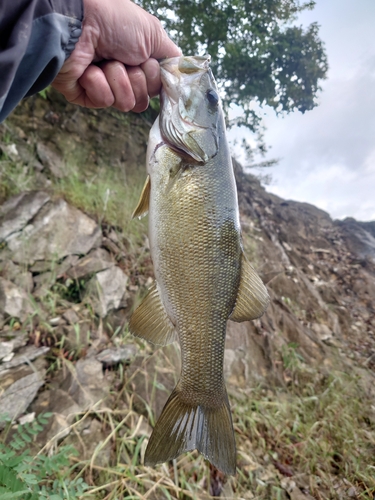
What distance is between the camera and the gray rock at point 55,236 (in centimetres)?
309

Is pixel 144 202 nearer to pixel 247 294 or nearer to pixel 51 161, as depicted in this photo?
pixel 247 294

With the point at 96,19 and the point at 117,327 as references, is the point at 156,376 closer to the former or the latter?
the point at 117,327

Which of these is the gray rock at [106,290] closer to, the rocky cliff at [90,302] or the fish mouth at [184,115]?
the rocky cliff at [90,302]

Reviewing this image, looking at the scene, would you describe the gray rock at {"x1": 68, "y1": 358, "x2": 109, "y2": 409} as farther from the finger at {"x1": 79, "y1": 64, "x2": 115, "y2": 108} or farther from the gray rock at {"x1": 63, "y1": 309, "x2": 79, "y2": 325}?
the finger at {"x1": 79, "y1": 64, "x2": 115, "y2": 108}

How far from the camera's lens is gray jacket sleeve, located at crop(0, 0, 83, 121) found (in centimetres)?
105

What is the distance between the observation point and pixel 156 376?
296cm

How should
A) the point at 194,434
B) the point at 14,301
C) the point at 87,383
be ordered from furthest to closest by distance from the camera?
the point at 14,301 < the point at 87,383 < the point at 194,434

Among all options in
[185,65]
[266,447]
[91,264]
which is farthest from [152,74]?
[266,447]

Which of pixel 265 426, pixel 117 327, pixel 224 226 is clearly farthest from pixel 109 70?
pixel 265 426

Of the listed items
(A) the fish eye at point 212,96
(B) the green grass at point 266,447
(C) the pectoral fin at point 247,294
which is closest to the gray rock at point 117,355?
(B) the green grass at point 266,447

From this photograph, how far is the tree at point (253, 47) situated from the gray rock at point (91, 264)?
4987 mm

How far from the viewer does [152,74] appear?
5.76ft

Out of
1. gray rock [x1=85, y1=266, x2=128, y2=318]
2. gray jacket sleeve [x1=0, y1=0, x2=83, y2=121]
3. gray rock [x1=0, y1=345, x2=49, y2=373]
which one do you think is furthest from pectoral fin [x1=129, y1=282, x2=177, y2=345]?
gray rock [x1=85, y1=266, x2=128, y2=318]

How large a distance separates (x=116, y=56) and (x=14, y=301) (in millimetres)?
2159
